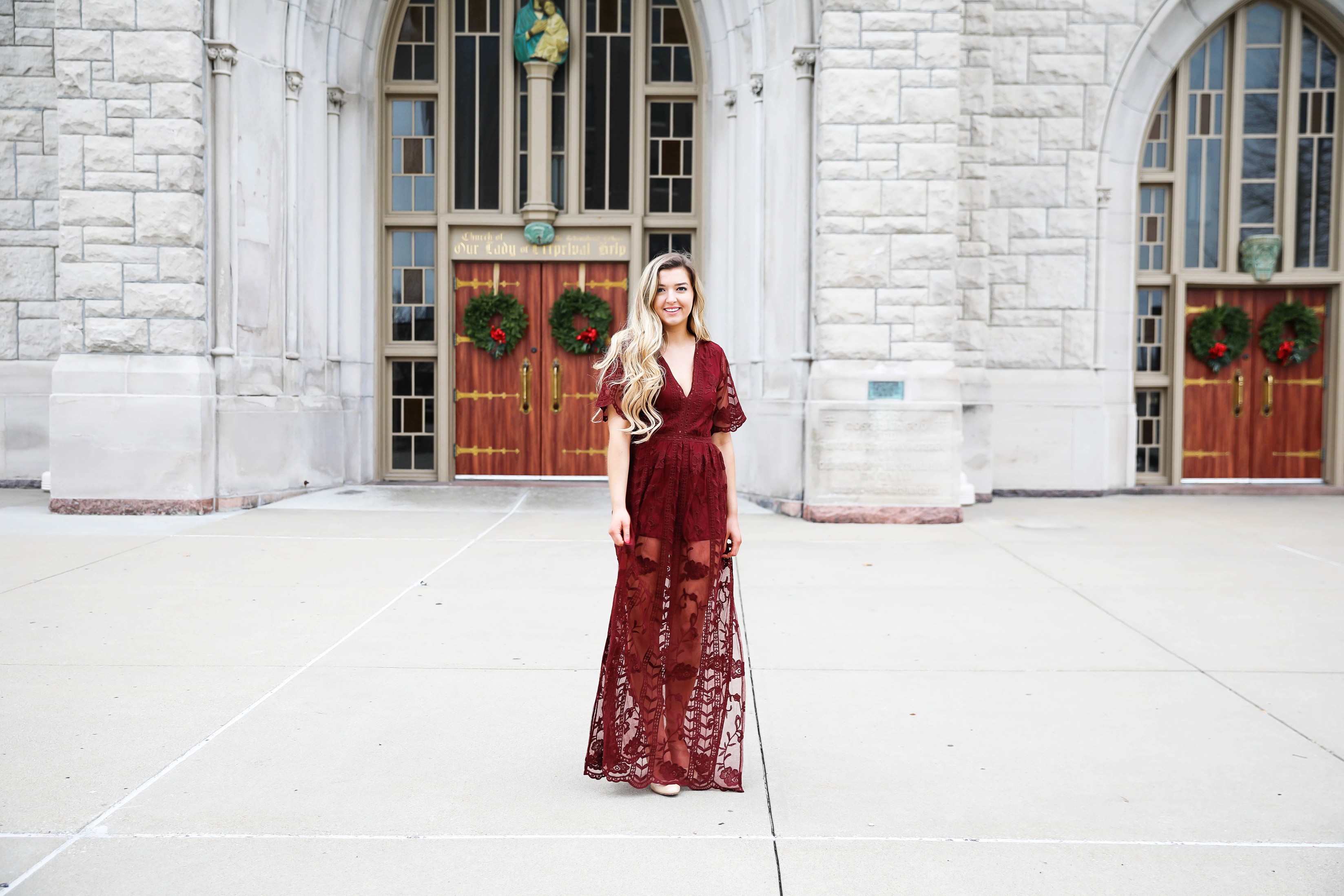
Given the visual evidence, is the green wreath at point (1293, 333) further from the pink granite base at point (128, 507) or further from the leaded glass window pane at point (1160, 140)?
the pink granite base at point (128, 507)

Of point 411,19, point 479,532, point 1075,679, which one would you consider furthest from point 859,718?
point 411,19

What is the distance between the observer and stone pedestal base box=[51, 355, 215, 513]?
991cm

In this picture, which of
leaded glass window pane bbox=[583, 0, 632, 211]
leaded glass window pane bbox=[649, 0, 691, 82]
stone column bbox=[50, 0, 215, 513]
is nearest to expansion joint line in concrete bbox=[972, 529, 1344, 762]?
leaded glass window pane bbox=[583, 0, 632, 211]

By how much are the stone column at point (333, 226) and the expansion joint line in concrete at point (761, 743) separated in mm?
7234

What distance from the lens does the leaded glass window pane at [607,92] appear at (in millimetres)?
12742

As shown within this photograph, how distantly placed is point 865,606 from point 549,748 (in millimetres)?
2880

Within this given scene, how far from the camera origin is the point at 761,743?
3910 millimetres

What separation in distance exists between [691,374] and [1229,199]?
11.7 m

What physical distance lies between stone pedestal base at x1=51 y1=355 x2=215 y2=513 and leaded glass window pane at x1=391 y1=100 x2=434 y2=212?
397cm

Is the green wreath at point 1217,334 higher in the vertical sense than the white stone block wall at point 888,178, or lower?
lower

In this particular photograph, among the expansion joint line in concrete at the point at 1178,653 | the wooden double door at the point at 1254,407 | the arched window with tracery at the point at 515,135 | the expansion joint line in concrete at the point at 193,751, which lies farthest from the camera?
the wooden double door at the point at 1254,407

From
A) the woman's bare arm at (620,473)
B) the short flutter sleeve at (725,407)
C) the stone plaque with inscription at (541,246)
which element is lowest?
the woman's bare arm at (620,473)

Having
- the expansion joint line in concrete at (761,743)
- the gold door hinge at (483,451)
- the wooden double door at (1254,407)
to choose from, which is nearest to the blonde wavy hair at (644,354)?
the expansion joint line in concrete at (761,743)
